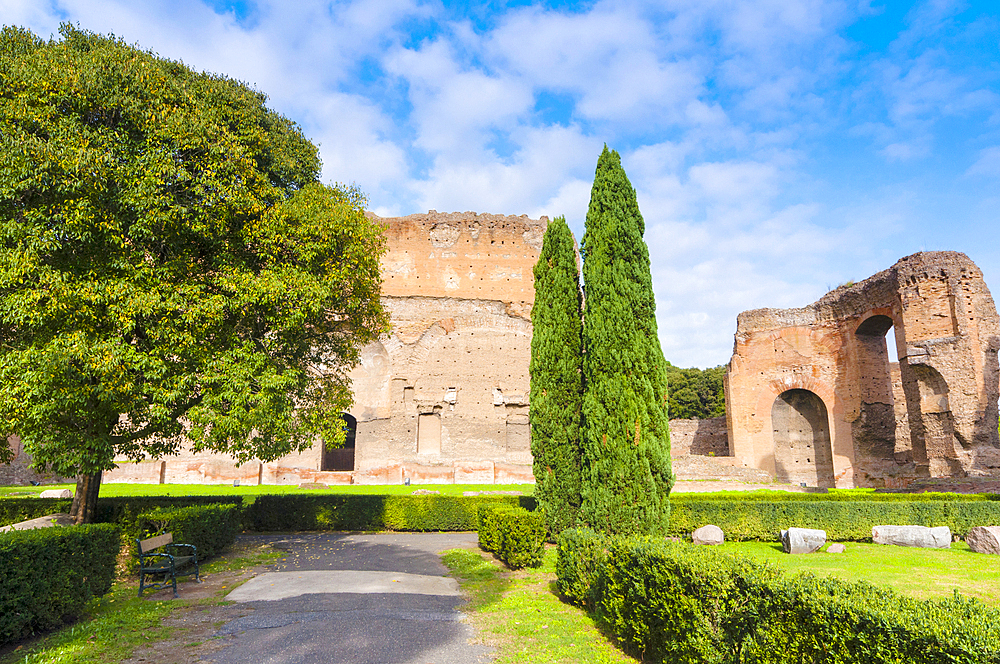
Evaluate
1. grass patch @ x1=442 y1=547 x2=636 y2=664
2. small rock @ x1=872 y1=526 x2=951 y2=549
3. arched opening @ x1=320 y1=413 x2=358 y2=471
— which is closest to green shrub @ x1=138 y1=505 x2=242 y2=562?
grass patch @ x1=442 y1=547 x2=636 y2=664

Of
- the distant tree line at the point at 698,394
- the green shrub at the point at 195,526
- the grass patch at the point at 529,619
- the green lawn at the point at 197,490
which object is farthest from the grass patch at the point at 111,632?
the distant tree line at the point at 698,394

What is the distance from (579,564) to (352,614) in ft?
8.62

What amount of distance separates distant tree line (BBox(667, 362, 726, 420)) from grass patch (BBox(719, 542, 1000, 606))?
36.2 meters

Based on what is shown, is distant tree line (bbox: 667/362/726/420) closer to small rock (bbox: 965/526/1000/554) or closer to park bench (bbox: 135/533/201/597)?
small rock (bbox: 965/526/1000/554)

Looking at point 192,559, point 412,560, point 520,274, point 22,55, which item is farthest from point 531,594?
point 520,274

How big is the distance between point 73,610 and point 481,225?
105 feet

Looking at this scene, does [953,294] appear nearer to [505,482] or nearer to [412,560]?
[505,482]

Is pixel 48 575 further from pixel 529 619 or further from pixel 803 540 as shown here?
pixel 803 540

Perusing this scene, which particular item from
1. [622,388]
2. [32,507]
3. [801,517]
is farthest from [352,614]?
[801,517]

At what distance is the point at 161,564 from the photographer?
7609mm

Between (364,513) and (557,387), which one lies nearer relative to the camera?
(557,387)

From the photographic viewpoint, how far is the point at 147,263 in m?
8.42

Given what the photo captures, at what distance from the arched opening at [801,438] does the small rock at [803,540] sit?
17.2 m


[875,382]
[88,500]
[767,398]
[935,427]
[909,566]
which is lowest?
[909,566]
